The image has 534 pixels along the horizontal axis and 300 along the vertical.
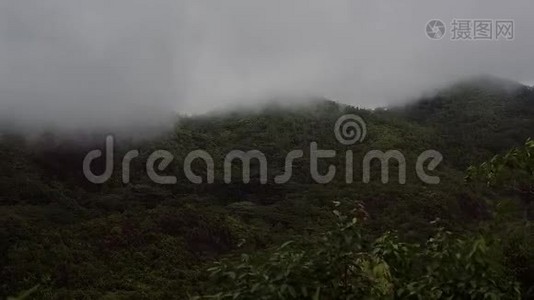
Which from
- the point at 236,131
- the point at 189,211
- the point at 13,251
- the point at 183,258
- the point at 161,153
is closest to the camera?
the point at 13,251

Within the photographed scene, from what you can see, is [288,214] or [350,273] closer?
[350,273]

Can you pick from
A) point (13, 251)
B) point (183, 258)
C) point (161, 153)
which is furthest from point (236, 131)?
point (13, 251)

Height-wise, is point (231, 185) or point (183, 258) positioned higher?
point (231, 185)

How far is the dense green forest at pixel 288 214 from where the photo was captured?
64.1 inches

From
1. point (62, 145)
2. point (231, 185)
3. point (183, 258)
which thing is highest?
point (62, 145)

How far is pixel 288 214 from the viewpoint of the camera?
2684 centimetres

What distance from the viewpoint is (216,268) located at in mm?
1604

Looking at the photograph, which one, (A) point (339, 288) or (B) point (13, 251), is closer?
(A) point (339, 288)

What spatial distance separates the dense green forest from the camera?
1.63 meters

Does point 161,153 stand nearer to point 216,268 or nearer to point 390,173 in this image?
point 390,173

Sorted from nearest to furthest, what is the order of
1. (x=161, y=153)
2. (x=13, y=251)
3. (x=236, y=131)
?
(x=13, y=251) → (x=161, y=153) → (x=236, y=131)

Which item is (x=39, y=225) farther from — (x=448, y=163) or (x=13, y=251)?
(x=448, y=163)

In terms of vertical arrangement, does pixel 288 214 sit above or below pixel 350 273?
below

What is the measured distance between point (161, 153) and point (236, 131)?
28.2 feet
